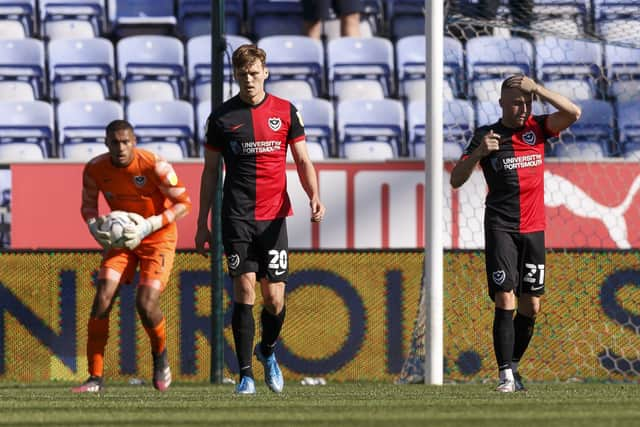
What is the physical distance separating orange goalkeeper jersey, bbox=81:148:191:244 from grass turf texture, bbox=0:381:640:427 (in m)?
1.20

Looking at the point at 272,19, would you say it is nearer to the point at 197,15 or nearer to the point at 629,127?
the point at 197,15

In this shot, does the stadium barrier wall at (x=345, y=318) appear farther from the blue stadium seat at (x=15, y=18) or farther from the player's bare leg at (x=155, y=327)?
the blue stadium seat at (x=15, y=18)

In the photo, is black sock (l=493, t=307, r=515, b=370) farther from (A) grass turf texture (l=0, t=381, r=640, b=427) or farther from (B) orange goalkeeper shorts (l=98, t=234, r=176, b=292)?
(B) orange goalkeeper shorts (l=98, t=234, r=176, b=292)

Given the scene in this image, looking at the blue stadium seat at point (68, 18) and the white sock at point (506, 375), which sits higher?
the blue stadium seat at point (68, 18)

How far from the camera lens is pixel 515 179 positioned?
288 inches

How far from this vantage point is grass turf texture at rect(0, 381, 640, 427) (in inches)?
192

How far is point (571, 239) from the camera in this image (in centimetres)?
1027

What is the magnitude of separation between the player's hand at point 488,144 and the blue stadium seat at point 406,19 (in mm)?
7289

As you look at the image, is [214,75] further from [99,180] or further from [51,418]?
[51,418]

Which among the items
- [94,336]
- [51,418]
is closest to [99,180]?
[94,336]

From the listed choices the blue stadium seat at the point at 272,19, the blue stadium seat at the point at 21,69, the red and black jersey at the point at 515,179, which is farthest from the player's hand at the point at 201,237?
the blue stadium seat at the point at 272,19

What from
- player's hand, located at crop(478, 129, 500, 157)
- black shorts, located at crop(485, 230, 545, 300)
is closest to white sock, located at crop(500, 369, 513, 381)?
black shorts, located at crop(485, 230, 545, 300)

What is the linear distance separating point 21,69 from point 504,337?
7.48 m

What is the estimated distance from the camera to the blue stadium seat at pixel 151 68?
13.2 metres
